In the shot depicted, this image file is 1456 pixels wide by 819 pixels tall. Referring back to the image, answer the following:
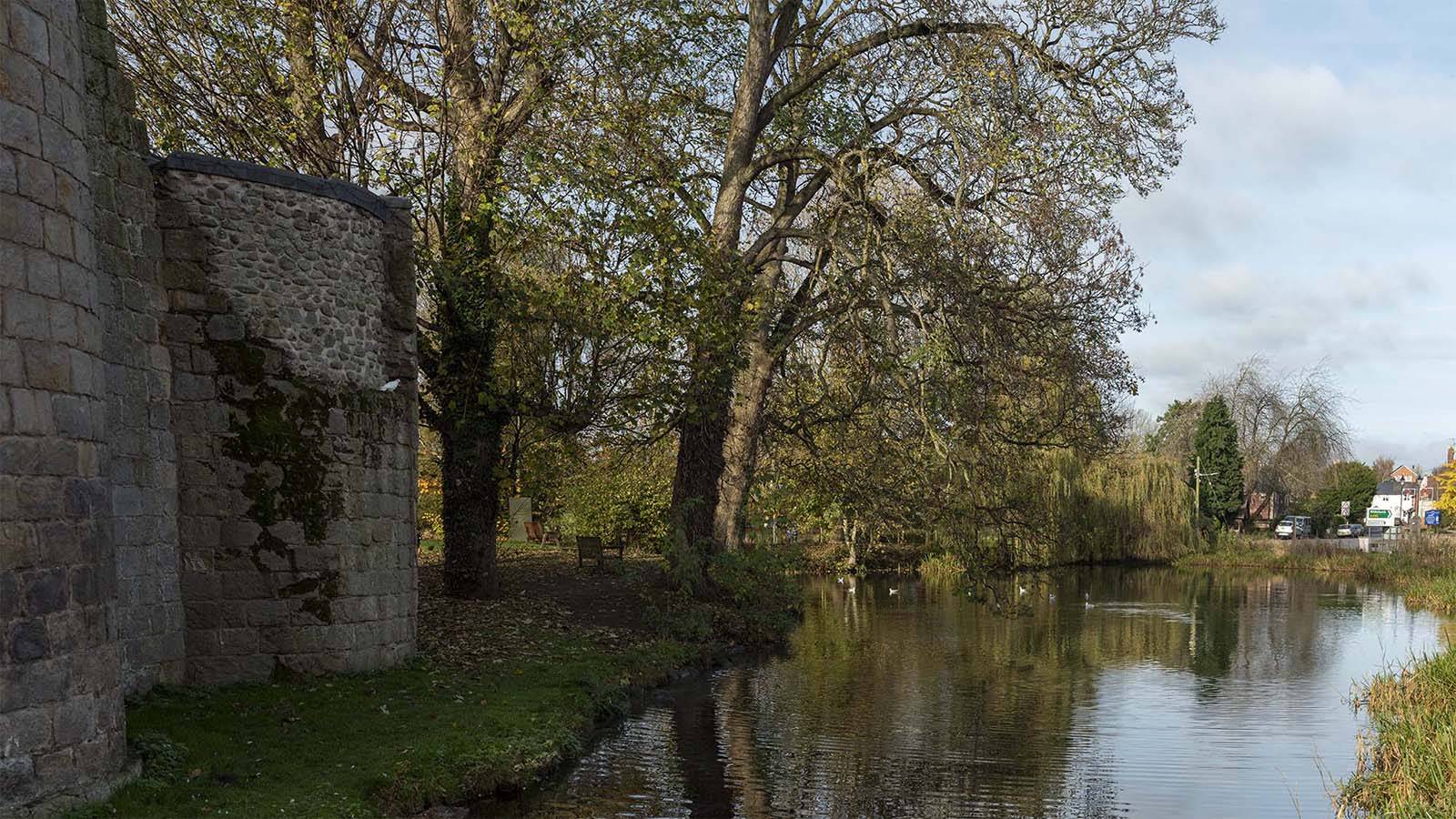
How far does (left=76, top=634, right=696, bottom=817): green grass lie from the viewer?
8.28 meters

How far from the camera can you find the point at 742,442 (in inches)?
786

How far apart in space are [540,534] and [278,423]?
2405 cm

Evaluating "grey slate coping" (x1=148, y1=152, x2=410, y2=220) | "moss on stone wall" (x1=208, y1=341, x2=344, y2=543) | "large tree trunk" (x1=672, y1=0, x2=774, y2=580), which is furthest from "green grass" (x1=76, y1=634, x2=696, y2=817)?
"large tree trunk" (x1=672, y1=0, x2=774, y2=580)

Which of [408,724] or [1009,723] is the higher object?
[408,724]

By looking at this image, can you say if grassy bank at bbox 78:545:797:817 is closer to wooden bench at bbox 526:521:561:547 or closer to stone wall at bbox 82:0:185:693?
stone wall at bbox 82:0:185:693

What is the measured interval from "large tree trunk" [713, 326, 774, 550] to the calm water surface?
2300mm

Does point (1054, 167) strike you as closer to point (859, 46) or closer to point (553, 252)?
point (859, 46)

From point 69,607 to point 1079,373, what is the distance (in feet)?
42.5

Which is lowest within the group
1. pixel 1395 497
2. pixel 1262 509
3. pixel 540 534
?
pixel 1395 497

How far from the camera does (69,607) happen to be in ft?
24.0

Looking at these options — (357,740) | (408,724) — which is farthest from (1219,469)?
(357,740)

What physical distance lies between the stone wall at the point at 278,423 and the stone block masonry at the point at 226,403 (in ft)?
0.06

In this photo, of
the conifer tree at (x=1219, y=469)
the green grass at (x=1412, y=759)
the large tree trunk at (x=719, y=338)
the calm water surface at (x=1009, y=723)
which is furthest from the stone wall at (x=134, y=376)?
the conifer tree at (x=1219, y=469)

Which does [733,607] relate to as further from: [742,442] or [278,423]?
[278,423]
